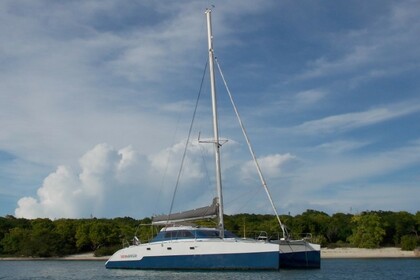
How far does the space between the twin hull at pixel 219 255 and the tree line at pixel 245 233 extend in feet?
159

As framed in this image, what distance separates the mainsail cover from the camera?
4109 cm

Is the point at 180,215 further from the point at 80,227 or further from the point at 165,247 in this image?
the point at 80,227

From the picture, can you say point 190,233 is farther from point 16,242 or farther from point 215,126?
point 16,242

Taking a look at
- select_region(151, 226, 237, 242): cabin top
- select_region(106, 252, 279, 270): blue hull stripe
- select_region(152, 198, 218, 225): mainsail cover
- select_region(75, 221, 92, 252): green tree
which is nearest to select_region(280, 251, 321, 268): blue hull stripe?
select_region(106, 252, 279, 270): blue hull stripe

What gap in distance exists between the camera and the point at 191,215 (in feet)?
139

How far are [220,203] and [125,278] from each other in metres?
7.97

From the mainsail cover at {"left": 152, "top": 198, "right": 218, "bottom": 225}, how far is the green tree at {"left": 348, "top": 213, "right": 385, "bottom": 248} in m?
53.5

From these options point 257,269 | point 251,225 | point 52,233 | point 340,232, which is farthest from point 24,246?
point 257,269

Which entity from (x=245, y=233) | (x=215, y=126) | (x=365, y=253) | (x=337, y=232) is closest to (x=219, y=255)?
(x=215, y=126)

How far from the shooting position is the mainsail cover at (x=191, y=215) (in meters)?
41.1

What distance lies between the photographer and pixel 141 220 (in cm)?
12481

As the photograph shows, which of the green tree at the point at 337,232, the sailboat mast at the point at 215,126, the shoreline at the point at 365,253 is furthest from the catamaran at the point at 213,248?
the green tree at the point at 337,232

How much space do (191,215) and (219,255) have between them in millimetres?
4915

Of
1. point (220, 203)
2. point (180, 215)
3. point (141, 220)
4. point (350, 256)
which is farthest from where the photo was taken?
point (141, 220)
